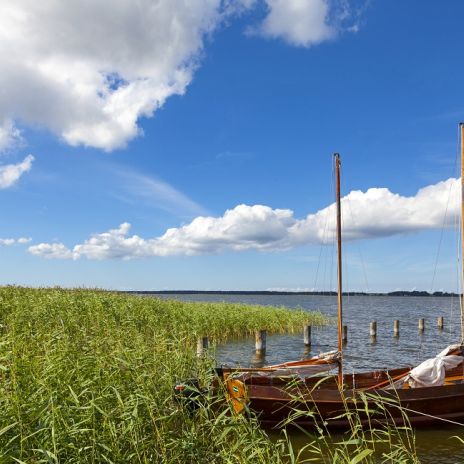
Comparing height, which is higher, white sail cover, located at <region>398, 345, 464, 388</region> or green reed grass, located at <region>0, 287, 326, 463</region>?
green reed grass, located at <region>0, 287, 326, 463</region>

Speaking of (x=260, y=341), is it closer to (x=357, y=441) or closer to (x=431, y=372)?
(x=431, y=372)

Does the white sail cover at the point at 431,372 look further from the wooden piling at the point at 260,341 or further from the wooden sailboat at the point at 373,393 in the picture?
the wooden piling at the point at 260,341

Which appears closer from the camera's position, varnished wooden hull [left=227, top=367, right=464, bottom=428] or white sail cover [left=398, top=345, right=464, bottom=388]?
varnished wooden hull [left=227, top=367, right=464, bottom=428]

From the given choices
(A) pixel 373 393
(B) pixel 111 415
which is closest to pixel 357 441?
(B) pixel 111 415

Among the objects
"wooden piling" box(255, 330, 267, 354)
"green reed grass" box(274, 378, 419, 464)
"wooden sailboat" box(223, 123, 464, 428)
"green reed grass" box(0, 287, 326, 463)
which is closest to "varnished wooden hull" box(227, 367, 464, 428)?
"wooden sailboat" box(223, 123, 464, 428)

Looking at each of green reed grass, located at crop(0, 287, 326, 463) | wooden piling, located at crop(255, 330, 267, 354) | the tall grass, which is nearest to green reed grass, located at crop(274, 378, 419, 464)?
the tall grass

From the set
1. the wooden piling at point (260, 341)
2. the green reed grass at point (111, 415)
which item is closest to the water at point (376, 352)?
the wooden piling at point (260, 341)

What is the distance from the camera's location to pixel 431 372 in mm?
12328

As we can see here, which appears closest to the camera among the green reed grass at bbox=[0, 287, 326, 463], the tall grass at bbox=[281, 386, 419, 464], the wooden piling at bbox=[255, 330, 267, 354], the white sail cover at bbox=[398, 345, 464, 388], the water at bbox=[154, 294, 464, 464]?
the green reed grass at bbox=[0, 287, 326, 463]

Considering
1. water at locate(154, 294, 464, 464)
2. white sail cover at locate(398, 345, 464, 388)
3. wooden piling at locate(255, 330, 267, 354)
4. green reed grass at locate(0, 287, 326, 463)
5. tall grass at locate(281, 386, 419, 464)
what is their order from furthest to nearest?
wooden piling at locate(255, 330, 267, 354) → white sail cover at locate(398, 345, 464, 388) → water at locate(154, 294, 464, 464) → tall grass at locate(281, 386, 419, 464) → green reed grass at locate(0, 287, 326, 463)

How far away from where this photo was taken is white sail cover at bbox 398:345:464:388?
12.2 meters

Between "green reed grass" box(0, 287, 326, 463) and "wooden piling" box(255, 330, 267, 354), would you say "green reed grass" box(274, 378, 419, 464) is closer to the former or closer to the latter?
"green reed grass" box(0, 287, 326, 463)

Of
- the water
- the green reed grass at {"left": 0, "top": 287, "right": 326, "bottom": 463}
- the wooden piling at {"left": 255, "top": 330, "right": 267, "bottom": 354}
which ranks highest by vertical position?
the green reed grass at {"left": 0, "top": 287, "right": 326, "bottom": 463}

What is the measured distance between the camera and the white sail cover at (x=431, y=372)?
40.1 ft
